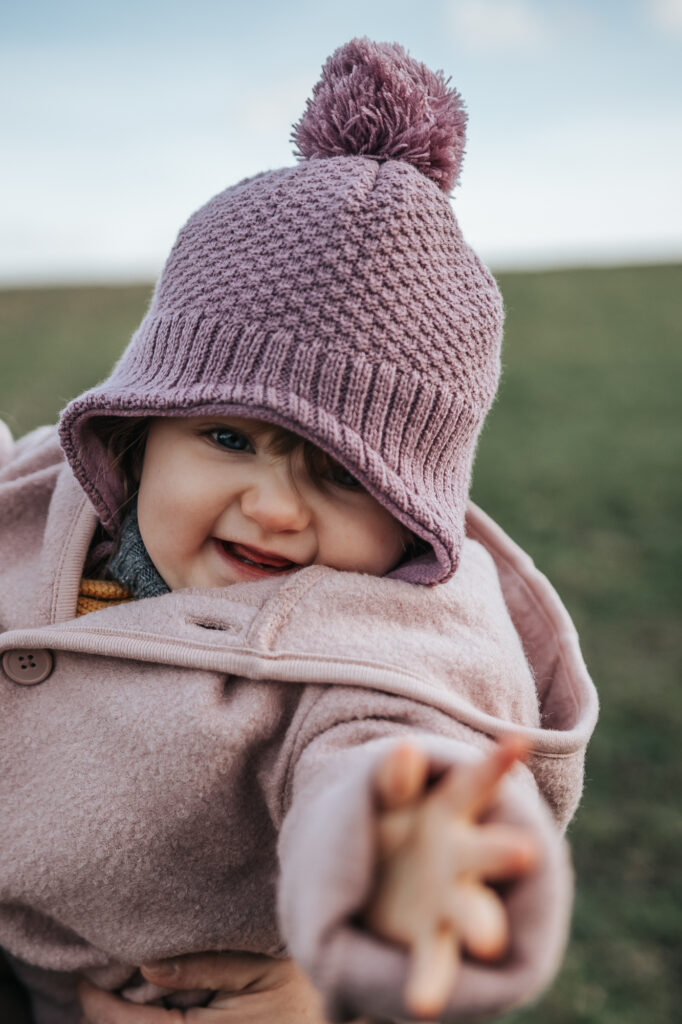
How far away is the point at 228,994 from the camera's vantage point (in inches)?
60.1

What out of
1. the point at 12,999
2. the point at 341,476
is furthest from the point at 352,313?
the point at 12,999

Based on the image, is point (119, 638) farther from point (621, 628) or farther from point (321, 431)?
point (621, 628)

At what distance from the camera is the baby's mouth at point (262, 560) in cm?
149

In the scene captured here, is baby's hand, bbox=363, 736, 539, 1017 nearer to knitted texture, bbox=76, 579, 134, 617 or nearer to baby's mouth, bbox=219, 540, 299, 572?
baby's mouth, bbox=219, 540, 299, 572

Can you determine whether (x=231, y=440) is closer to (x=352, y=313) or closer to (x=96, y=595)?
(x=352, y=313)

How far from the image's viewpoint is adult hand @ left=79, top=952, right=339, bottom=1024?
4.84 feet

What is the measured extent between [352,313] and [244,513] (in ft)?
1.09

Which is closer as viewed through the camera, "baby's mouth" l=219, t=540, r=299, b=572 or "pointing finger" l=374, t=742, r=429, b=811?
"pointing finger" l=374, t=742, r=429, b=811

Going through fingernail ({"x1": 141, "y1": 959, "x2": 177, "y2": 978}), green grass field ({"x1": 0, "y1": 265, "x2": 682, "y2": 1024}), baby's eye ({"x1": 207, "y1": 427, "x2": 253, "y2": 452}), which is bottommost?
green grass field ({"x1": 0, "y1": 265, "x2": 682, "y2": 1024})

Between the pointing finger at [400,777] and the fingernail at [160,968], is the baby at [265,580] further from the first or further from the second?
the pointing finger at [400,777]

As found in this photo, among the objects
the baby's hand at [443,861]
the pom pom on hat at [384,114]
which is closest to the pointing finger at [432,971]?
the baby's hand at [443,861]

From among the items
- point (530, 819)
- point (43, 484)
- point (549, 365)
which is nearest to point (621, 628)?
point (43, 484)

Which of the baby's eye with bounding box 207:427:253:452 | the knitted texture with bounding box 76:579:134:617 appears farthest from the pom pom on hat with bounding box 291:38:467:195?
the knitted texture with bounding box 76:579:134:617

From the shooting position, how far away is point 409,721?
48.9 inches
